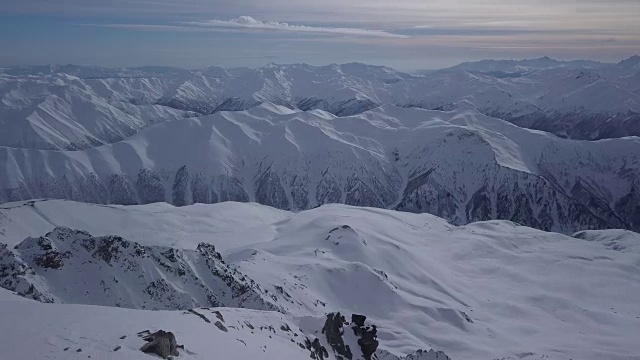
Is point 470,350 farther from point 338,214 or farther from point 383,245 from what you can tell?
point 338,214

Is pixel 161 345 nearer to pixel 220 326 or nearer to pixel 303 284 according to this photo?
pixel 220 326

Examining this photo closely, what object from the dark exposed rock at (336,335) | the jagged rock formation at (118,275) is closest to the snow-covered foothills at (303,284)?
the jagged rock formation at (118,275)

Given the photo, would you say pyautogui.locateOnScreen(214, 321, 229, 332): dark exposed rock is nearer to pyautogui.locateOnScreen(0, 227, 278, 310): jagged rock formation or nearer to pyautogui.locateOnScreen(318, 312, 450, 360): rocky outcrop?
pyautogui.locateOnScreen(318, 312, 450, 360): rocky outcrop

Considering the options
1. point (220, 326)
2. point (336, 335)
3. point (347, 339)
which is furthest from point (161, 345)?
point (347, 339)

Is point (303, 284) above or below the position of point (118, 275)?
below

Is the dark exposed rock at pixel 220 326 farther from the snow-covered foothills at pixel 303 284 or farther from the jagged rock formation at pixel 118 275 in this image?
the jagged rock formation at pixel 118 275

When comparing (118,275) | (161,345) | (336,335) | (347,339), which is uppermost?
(161,345)
